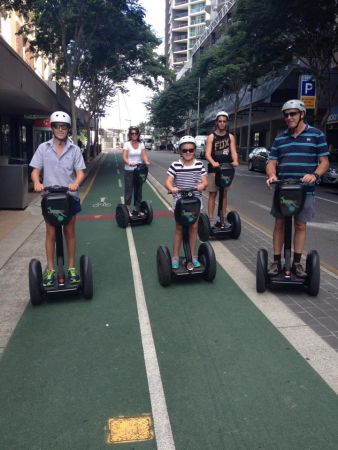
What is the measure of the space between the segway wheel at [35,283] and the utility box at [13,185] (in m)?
6.98

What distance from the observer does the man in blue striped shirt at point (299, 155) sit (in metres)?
4.85

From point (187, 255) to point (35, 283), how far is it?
72.6 inches

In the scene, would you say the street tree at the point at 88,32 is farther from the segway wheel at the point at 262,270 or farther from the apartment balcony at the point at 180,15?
the apartment balcony at the point at 180,15

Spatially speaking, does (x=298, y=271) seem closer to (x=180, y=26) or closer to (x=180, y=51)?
(x=180, y=51)

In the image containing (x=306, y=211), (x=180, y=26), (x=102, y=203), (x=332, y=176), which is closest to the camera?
(x=306, y=211)

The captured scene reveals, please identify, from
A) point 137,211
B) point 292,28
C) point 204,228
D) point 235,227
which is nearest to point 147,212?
point 137,211

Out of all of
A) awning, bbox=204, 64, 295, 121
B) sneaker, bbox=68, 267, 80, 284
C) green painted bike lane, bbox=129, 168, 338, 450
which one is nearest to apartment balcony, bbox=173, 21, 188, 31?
awning, bbox=204, 64, 295, 121

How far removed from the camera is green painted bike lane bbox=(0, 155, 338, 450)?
112 inches

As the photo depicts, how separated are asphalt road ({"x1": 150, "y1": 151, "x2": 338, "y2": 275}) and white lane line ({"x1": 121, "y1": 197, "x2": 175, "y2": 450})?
2925mm

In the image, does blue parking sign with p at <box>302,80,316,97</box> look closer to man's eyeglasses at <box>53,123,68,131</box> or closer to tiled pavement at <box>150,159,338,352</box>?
tiled pavement at <box>150,159,338,352</box>

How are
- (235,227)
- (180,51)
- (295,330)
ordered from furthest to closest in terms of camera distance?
(180,51), (235,227), (295,330)

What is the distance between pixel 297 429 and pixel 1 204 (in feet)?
33.3

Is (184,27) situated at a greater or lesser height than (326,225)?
greater

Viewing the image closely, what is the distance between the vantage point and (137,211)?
966cm
